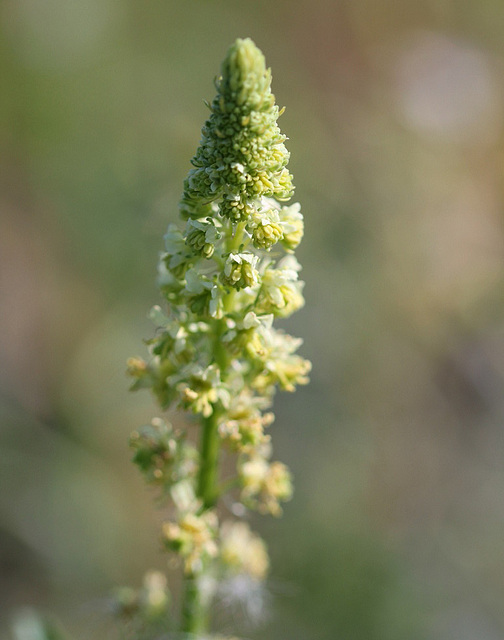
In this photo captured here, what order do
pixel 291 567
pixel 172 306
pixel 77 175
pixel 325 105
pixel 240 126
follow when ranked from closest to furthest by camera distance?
1. pixel 240 126
2. pixel 172 306
3. pixel 291 567
4. pixel 77 175
5. pixel 325 105

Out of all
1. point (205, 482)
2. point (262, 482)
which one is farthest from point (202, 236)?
point (262, 482)

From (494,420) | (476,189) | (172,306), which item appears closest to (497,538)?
(494,420)

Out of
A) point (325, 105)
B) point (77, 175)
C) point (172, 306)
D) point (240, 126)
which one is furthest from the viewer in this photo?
point (325, 105)

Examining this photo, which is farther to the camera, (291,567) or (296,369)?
(291,567)

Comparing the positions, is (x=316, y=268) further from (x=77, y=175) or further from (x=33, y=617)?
(x=33, y=617)

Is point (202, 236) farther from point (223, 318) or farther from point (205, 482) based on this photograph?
point (205, 482)

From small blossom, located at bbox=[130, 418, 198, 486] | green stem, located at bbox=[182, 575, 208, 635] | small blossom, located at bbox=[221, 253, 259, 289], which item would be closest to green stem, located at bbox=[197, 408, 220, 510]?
small blossom, located at bbox=[130, 418, 198, 486]
